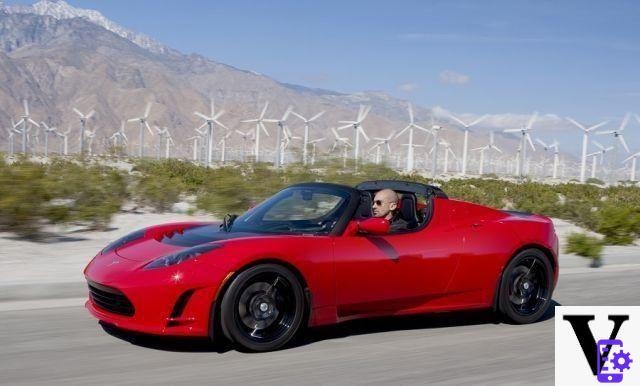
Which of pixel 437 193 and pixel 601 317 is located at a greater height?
pixel 437 193

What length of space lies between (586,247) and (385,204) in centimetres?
564

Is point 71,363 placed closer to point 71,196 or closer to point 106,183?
point 71,196

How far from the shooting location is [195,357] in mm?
5555

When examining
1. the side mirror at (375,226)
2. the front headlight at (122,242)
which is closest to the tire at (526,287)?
the side mirror at (375,226)

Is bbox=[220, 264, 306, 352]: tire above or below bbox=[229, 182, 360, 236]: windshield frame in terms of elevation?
below

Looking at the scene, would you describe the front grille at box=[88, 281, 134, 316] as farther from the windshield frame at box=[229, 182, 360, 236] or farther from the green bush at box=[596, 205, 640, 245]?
the green bush at box=[596, 205, 640, 245]

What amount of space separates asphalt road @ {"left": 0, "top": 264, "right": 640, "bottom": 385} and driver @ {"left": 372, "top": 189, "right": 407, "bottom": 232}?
35.4 inches

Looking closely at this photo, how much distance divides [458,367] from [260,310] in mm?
1435

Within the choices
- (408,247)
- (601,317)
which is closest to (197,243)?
(408,247)

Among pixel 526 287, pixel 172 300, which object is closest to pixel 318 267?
pixel 172 300

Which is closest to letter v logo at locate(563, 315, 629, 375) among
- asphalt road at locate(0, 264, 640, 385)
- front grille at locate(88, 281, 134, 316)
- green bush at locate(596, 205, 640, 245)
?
asphalt road at locate(0, 264, 640, 385)

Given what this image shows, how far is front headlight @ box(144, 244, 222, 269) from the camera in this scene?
560 centimetres

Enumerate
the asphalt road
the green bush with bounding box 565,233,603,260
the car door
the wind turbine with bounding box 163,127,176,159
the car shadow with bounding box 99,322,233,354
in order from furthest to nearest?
the wind turbine with bounding box 163,127,176,159 < the green bush with bounding box 565,233,603,260 < the car door < the car shadow with bounding box 99,322,233,354 < the asphalt road

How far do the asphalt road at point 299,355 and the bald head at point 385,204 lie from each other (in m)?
0.96
